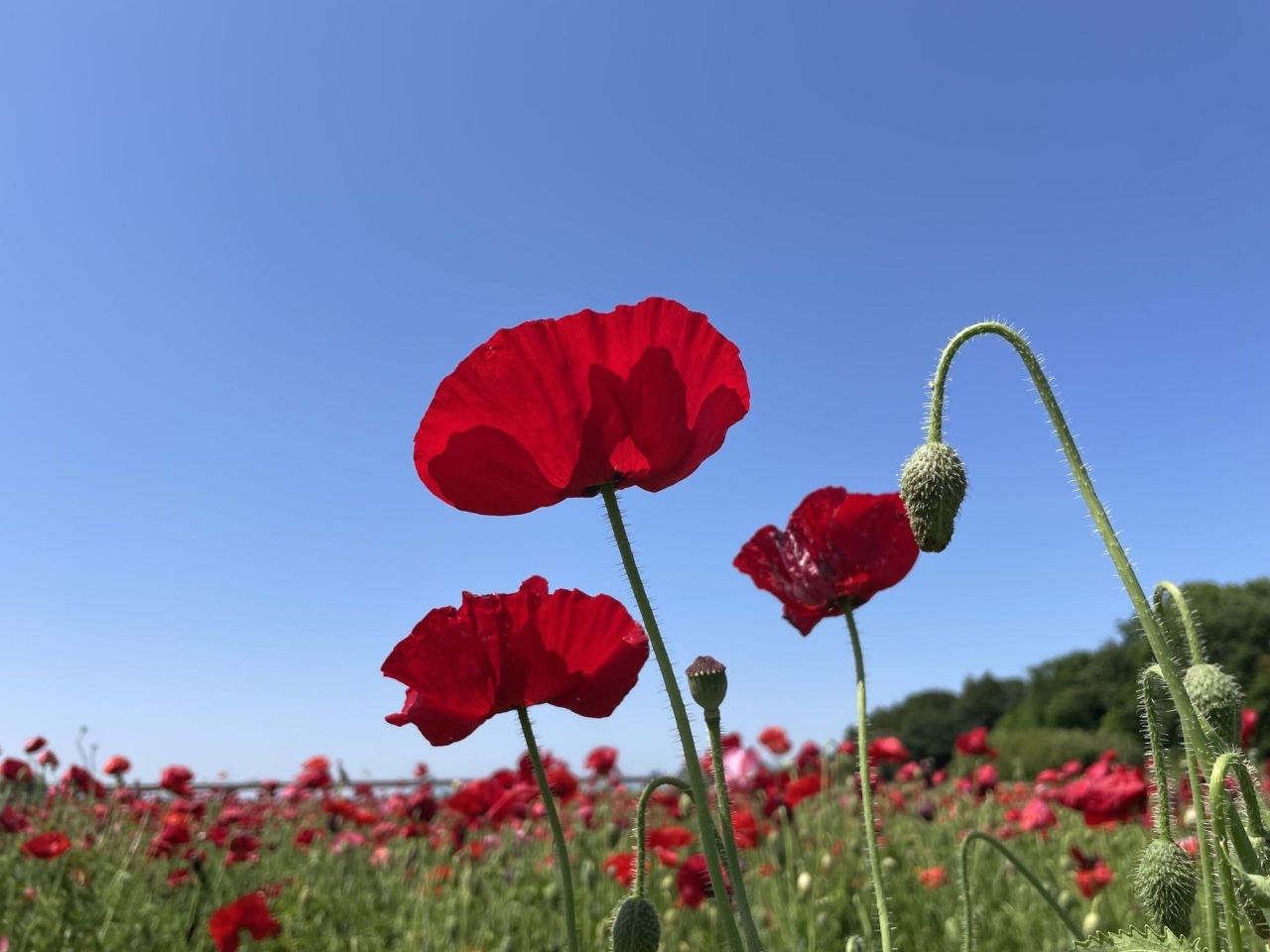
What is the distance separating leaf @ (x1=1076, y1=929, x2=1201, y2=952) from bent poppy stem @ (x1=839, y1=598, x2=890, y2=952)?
0.62 feet

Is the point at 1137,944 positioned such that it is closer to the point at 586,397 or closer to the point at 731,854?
the point at 731,854

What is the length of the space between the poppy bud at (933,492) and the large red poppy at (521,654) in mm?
404

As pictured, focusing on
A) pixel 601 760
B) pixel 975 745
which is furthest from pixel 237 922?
pixel 975 745

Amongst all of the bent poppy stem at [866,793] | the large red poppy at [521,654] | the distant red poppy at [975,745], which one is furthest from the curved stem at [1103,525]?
the distant red poppy at [975,745]

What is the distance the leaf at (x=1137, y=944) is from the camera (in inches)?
33.7

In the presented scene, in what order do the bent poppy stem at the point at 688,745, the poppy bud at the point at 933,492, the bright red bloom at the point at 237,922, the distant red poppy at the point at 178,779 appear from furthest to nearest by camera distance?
the distant red poppy at the point at 178,779, the bright red bloom at the point at 237,922, the poppy bud at the point at 933,492, the bent poppy stem at the point at 688,745

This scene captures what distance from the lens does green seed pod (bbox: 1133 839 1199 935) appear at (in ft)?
3.42

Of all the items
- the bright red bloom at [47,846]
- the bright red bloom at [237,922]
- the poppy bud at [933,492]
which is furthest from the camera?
the bright red bloom at [47,846]

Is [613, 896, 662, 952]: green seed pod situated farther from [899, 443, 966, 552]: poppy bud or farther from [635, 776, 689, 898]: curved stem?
[899, 443, 966, 552]: poppy bud

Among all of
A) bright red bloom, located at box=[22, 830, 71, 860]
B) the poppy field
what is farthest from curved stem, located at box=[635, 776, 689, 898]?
bright red bloom, located at box=[22, 830, 71, 860]

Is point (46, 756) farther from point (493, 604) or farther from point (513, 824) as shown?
point (493, 604)

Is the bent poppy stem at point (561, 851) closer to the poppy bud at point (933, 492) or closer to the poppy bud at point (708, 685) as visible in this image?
the poppy bud at point (708, 685)

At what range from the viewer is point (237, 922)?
10.6 ft

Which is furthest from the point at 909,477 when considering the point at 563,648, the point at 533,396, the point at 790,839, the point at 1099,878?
the point at 790,839
